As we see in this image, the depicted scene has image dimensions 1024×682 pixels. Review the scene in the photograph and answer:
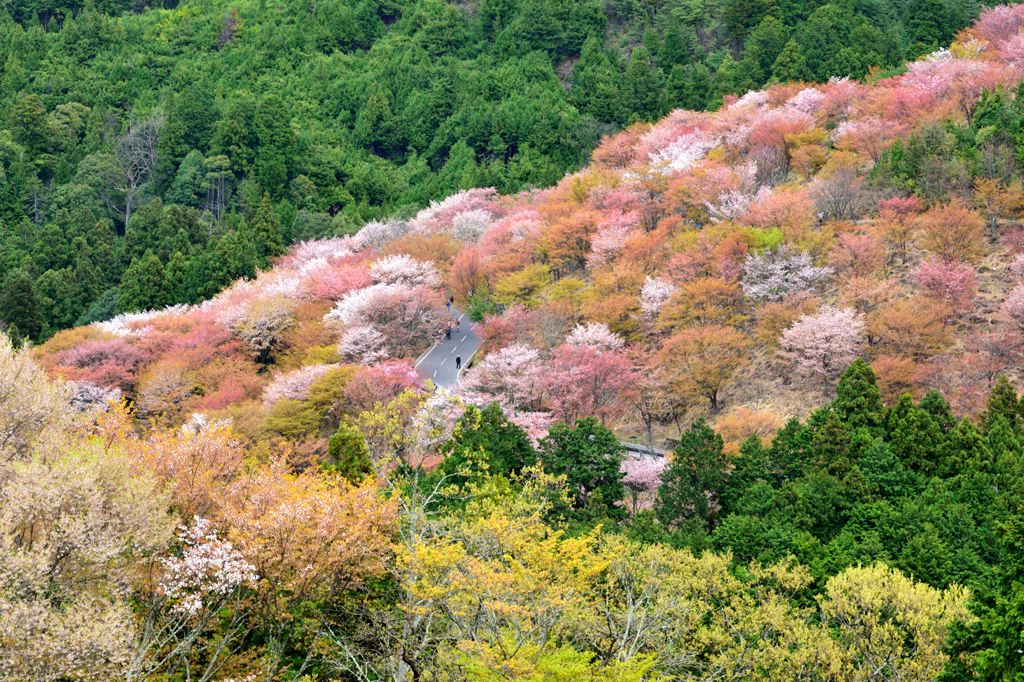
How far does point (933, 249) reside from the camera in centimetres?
3534

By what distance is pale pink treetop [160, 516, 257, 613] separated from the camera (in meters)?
15.2

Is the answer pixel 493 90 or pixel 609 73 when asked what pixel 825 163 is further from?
pixel 493 90

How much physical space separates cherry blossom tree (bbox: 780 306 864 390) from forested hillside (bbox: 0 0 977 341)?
33423mm

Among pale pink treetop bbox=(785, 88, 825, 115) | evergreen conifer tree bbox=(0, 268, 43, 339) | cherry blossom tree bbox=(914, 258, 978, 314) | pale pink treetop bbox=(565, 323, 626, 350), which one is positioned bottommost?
evergreen conifer tree bbox=(0, 268, 43, 339)

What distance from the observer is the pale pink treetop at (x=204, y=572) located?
15.2 metres

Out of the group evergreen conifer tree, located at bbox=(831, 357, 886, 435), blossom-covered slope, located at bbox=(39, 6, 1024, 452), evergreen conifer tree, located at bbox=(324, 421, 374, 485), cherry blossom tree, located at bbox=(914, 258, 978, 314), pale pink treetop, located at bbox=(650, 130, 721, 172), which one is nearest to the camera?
evergreen conifer tree, located at bbox=(324, 421, 374, 485)

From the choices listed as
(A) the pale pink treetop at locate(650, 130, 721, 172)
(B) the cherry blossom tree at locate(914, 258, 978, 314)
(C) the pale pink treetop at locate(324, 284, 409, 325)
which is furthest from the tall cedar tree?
(A) the pale pink treetop at locate(650, 130, 721, 172)

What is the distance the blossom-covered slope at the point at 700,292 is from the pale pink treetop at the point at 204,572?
1827cm

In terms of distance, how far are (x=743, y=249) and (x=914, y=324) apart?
358 inches

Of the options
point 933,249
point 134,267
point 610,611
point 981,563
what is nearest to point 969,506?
point 981,563

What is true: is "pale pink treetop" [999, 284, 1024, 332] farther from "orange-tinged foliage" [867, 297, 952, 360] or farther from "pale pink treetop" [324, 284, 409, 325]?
"pale pink treetop" [324, 284, 409, 325]

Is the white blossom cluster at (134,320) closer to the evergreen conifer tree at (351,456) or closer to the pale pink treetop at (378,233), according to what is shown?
the pale pink treetop at (378,233)

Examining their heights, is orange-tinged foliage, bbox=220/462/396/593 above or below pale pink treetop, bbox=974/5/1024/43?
below

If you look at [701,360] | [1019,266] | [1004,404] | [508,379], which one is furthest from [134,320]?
[1019,266]
